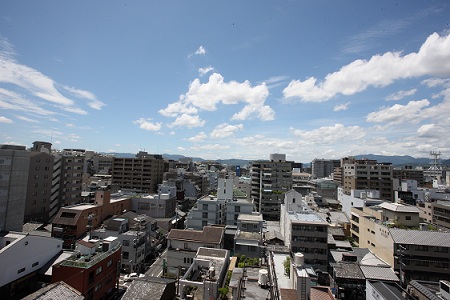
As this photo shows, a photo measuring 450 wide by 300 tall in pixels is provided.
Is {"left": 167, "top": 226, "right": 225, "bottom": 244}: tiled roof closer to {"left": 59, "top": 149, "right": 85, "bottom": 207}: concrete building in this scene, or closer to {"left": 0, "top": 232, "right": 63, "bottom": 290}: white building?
{"left": 0, "top": 232, "right": 63, "bottom": 290}: white building

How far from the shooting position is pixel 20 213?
132 feet

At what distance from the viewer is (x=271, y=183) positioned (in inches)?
3004

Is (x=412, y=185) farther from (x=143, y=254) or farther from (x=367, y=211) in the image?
(x=143, y=254)

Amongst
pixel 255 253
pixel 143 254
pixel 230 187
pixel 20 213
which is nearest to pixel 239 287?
pixel 255 253

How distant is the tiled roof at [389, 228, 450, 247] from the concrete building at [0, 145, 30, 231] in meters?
54.9

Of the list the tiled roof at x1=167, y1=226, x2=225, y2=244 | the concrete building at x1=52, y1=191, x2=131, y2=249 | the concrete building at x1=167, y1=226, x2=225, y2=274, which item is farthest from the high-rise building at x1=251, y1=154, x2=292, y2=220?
the concrete building at x1=52, y1=191, x2=131, y2=249

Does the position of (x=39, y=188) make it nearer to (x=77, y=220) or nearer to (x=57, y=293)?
(x=77, y=220)

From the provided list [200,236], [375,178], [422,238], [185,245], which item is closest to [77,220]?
[185,245]

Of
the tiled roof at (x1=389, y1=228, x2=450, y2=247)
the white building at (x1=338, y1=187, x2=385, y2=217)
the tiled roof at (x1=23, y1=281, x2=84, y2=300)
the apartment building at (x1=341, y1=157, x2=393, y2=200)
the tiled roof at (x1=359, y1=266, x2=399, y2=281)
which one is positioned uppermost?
the apartment building at (x1=341, y1=157, x2=393, y2=200)

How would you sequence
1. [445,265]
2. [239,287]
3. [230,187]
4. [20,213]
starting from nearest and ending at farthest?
[239,287], [445,265], [20,213], [230,187]

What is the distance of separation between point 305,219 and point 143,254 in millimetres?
26653

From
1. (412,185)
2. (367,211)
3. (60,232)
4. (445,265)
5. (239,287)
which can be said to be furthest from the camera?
(412,185)

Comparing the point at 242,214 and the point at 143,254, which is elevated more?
the point at 242,214

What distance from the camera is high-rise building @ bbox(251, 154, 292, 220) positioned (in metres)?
72.3
